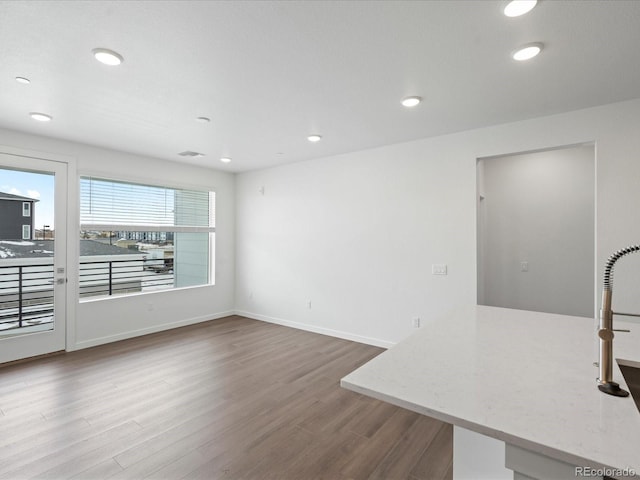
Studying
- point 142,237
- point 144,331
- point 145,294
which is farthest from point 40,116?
point 144,331

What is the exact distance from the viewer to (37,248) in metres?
3.79

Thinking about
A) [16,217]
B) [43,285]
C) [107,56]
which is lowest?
[43,285]

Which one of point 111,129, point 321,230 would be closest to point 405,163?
point 321,230

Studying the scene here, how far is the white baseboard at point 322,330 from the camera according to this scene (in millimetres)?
4266

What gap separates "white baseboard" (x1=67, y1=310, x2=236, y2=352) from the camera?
417 cm

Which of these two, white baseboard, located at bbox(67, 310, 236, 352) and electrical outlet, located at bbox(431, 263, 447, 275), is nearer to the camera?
electrical outlet, located at bbox(431, 263, 447, 275)

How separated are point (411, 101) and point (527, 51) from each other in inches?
35.9

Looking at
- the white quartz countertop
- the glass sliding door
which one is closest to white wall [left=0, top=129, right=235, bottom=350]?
the glass sliding door

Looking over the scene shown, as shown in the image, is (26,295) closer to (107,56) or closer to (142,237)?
(142,237)

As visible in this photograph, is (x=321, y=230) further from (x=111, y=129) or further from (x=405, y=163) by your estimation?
(x=111, y=129)

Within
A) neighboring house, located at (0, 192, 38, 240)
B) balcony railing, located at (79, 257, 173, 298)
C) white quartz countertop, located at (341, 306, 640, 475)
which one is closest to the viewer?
white quartz countertop, located at (341, 306, 640, 475)

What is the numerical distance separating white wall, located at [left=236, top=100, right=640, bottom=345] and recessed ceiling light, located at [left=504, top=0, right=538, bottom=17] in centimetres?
187

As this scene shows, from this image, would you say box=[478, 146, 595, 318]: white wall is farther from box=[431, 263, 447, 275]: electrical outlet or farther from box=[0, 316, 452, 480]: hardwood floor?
box=[0, 316, 452, 480]: hardwood floor

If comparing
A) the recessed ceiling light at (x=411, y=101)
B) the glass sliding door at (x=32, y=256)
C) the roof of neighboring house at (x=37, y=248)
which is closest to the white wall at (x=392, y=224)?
the recessed ceiling light at (x=411, y=101)
